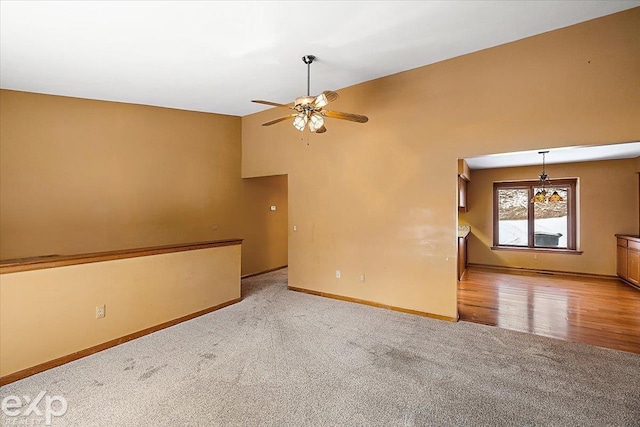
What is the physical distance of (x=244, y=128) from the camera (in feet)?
19.3

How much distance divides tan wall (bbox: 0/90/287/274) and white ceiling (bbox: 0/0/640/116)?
41 cm

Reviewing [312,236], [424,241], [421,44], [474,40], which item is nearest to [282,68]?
[421,44]

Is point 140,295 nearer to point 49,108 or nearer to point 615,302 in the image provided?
point 49,108

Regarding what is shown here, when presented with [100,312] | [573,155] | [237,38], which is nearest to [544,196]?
[573,155]

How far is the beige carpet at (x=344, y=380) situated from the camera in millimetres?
1972

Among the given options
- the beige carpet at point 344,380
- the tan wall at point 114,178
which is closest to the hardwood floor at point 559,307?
the beige carpet at point 344,380

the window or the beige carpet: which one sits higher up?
the window

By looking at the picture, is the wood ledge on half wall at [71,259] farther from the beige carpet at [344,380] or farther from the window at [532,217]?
the window at [532,217]

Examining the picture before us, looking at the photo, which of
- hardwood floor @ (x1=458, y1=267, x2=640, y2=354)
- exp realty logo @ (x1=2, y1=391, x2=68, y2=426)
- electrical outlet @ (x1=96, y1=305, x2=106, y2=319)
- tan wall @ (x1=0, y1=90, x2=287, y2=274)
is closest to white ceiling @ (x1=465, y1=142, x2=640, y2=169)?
hardwood floor @ (x1=458, y1=267, x2=640, y2=354)

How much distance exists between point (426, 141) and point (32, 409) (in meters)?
4.70

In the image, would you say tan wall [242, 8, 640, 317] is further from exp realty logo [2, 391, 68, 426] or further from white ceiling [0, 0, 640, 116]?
exp realty logo [2, 391, 68, 426]

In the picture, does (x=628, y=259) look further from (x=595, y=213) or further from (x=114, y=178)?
(x=114, y=178)

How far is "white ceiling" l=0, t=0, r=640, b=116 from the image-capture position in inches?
101

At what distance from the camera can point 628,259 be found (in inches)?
212
